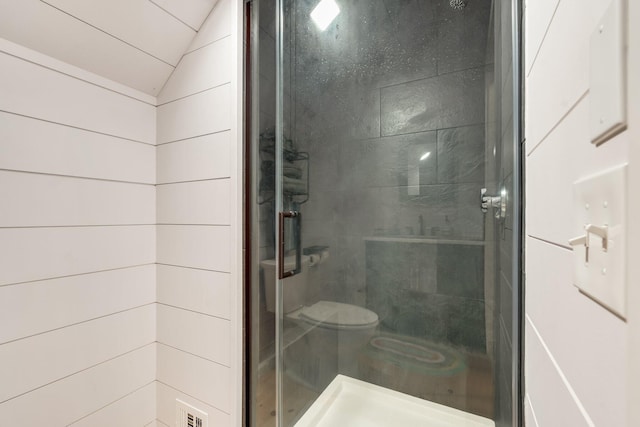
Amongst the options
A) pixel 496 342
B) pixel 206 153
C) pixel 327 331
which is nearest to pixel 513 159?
pixel 496 342

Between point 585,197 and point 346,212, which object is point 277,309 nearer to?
point 346,212

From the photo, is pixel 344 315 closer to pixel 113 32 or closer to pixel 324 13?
pixel 324 13

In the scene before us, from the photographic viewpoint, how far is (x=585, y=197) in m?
0.33

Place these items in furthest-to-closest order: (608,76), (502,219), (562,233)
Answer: (502,219)
(562,233)
(608,76)

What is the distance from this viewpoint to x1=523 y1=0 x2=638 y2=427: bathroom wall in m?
0.28

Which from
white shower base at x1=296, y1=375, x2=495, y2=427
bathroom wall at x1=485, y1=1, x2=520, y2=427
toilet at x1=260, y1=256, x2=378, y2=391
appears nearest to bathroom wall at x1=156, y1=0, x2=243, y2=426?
toilet at x1=260, y1=256, x2=378, y2=391

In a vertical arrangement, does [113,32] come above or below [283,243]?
above

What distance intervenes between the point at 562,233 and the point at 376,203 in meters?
1.08

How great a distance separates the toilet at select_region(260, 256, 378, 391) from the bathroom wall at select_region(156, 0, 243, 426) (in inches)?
8.3

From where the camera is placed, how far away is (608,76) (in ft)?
0.88

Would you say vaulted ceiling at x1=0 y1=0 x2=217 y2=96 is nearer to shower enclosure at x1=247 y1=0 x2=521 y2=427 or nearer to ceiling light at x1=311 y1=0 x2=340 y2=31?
shower enclosure at x1=247 y1=0 x2=521 y2=427

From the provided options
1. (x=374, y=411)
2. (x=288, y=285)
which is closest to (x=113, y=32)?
(x=288, y=285)

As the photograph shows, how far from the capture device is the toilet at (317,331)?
1226 mm

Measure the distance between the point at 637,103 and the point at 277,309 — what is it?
3.76 ft
